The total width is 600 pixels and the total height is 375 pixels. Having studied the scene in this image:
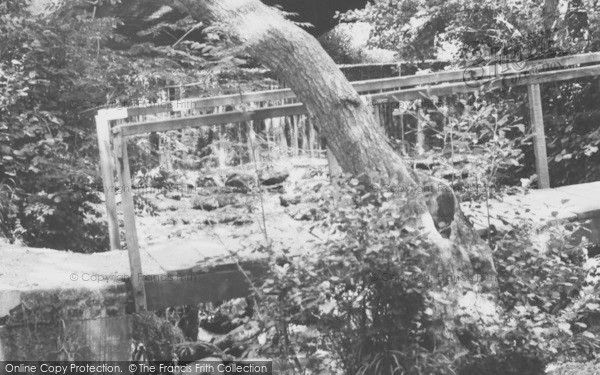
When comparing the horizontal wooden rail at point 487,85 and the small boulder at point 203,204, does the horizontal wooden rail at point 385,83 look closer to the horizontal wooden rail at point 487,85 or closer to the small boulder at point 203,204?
the horizontal wooden rail at point 487,85

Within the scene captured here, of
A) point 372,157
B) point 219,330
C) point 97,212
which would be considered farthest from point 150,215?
point 372,157

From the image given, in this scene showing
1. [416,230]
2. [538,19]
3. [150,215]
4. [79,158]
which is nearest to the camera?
[416,230]

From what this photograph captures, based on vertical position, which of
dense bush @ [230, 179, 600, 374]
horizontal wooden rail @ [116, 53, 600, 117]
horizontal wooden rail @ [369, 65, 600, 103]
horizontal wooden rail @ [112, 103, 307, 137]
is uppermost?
horizontal wooden rail @ [116, 53, 600, 117]

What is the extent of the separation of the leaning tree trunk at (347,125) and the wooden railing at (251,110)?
392mm

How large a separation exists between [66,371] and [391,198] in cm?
213

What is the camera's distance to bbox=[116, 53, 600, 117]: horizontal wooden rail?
239 inches

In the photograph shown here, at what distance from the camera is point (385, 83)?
263 inches

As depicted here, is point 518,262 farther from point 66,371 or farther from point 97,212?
point 97,212

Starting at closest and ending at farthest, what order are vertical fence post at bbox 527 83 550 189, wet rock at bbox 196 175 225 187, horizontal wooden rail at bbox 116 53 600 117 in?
horizontal wooden rail at bbox 116 53 600 117
vertical fence post at bbox 527 83 550 189
wet rock at bbox 196 175 225 187

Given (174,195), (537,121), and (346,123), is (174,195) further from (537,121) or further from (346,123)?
(346,123)

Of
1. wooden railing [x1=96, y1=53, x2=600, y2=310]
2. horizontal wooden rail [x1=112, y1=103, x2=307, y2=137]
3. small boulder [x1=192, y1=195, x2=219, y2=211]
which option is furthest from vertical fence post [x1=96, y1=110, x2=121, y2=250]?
small boulder [x1=192, y1=195, x2=219, y2=211]

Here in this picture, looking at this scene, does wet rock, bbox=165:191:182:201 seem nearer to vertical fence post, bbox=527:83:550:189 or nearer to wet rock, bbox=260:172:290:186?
wet rock, bbox=260:172:290:186

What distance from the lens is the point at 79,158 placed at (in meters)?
9.01

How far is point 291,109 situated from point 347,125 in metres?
0.84
